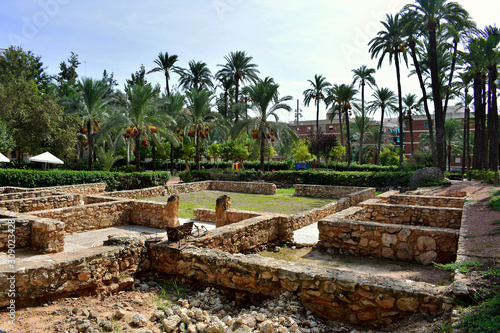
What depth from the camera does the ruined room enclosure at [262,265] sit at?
393 centimetres

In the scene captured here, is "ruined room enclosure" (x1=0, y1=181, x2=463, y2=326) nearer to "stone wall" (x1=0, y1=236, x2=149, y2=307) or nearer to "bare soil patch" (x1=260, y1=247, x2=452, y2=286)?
"stone wall" (x1=0, y1=236, x2=149, y2=307)

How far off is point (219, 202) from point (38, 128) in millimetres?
21204

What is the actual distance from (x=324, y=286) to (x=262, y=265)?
0.90m

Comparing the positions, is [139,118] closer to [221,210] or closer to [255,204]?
[255,204]

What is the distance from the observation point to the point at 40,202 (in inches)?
473

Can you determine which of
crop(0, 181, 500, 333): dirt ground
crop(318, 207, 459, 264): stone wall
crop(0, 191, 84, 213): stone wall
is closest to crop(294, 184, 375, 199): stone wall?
crop(318, 207, 459, 264): stone wall

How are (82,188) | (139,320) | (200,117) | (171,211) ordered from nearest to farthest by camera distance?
(139,320) → (171,211) → (82,188) → (200,117)

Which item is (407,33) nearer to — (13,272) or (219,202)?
(219,202)

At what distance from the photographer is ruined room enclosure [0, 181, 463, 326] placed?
12.9 feet

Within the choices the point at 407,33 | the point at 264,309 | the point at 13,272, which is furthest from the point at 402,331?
the point at 407,33

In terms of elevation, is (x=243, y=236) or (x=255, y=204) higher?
(x=243, y=236)

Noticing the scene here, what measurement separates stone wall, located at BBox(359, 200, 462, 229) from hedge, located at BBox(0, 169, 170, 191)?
1427cm

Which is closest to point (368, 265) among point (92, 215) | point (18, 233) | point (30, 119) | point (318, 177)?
point (18, 233)

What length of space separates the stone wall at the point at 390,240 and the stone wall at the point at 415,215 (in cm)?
271
